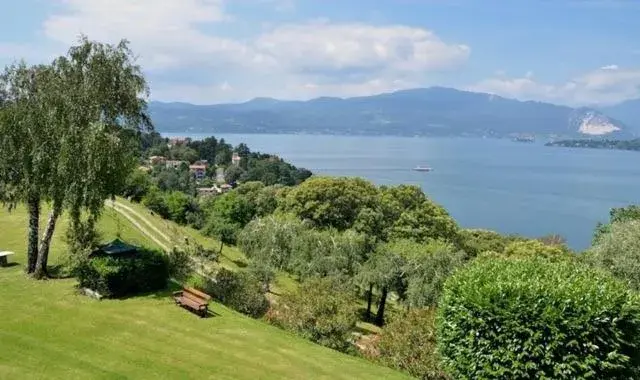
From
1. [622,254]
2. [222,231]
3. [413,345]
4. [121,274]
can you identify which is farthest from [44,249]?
[222,231]

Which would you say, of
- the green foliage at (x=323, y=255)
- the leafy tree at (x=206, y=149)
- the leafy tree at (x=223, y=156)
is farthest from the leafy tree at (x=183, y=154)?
the green foliage at (x=323, y=255)

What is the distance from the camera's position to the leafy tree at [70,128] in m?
20.2

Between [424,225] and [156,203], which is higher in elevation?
[424,225]

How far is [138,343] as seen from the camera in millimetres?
16875

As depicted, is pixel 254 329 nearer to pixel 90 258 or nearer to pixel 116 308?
pixel 116 308

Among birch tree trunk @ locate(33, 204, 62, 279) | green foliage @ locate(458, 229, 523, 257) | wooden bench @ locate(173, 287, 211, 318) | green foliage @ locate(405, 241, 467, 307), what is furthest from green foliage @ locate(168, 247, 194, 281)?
green foliage @ locate(458, 229, 523, 257)

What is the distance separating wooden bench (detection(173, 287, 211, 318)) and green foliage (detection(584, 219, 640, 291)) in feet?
79.3

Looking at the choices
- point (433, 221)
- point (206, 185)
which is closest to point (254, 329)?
point (433, 221)

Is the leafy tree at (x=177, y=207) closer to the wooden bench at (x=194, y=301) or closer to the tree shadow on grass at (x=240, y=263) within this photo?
the tree shadow on grass at (x=240, y=263)

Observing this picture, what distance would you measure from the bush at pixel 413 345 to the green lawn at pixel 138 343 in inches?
39.3

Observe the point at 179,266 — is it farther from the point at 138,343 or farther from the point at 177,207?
the point at 177,207

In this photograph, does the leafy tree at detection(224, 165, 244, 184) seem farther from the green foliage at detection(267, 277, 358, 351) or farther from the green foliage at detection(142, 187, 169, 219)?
the green foliage at detection(267, 277, 358, 351)

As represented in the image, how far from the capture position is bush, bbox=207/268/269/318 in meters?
24.1

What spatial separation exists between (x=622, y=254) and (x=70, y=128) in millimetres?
30957
